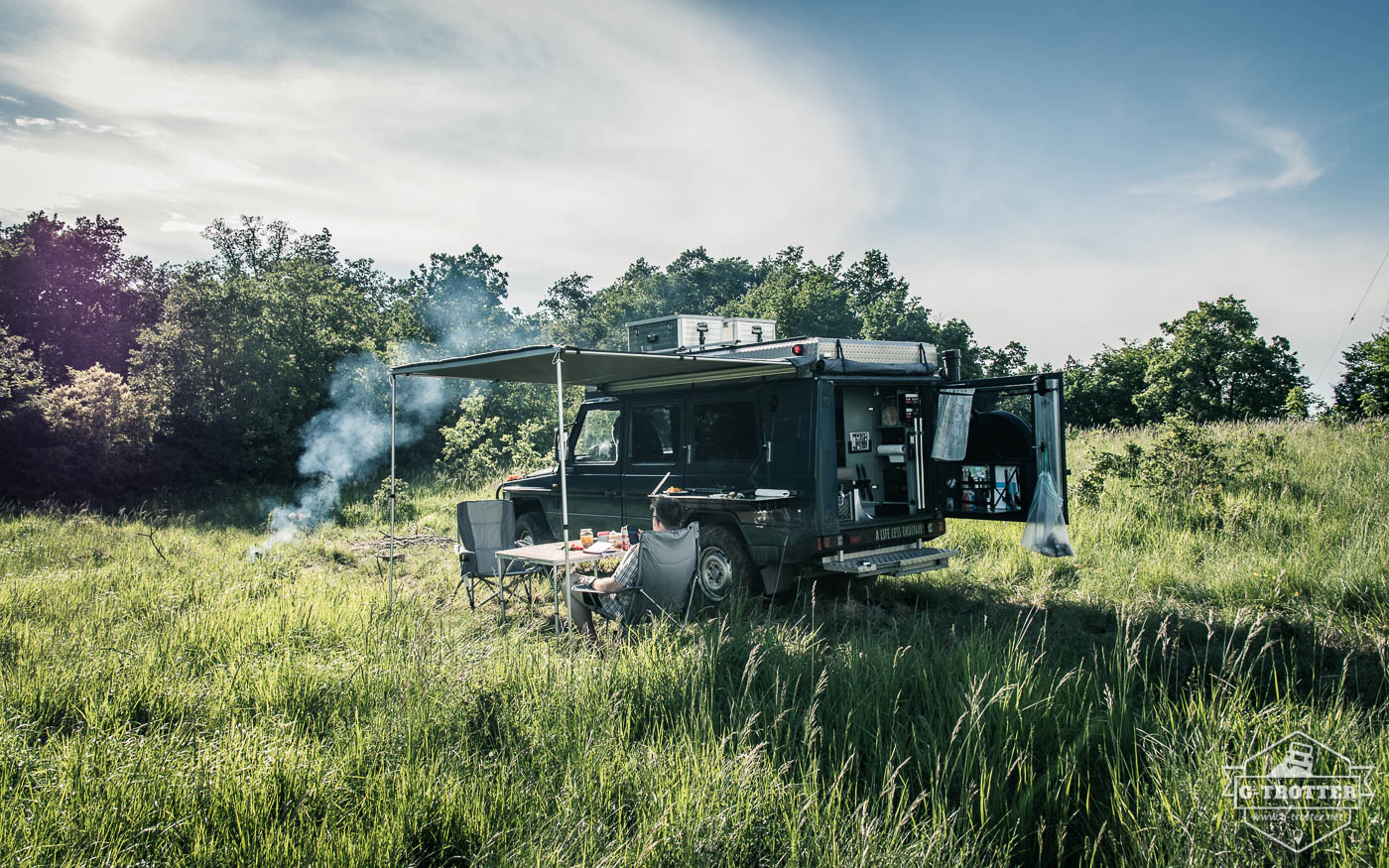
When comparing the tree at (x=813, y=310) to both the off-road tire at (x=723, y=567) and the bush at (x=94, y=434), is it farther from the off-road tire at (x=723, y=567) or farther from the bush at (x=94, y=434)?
the off-road tire at (x=723, y=567)

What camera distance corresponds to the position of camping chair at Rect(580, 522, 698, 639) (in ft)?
17.6

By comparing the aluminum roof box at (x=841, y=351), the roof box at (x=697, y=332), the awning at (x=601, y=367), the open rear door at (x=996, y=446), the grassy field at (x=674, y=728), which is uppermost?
the roof box at (x=697, y=332)

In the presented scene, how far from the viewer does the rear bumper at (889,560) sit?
Answer: 6059 millimetres

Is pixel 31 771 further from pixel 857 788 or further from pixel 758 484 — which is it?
pixel 758 484

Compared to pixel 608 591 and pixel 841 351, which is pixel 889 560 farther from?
pixel 608 591

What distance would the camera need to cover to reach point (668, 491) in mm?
7062

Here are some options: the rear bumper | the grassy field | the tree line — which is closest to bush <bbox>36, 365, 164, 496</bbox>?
the tree line

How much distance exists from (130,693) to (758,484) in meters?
4.35

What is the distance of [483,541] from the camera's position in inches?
290

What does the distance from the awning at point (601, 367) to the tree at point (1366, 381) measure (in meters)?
9.64

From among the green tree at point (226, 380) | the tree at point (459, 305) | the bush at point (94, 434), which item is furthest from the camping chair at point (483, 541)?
the tree at point (459, 305)

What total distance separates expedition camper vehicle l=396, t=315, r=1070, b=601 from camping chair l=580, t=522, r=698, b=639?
0.91 metres

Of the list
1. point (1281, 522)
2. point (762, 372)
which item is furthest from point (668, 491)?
point (1281, 522)

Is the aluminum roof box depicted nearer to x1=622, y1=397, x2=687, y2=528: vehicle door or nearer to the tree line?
x1=622, y1=397, x2=687, y2=528: vehicle door
